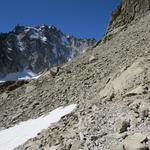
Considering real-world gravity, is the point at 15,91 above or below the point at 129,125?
above

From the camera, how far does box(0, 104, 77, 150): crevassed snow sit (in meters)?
21.5

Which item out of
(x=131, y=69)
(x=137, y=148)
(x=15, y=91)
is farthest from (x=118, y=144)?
A: (x=15, y=91)

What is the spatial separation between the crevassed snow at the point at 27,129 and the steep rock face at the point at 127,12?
24.8m

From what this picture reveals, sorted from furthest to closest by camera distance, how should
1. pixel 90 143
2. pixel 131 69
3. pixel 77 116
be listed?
pixel 131 69 → pixel 77 116 → pixel 90 143

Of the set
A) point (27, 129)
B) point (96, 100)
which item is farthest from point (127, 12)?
point (96, 100)

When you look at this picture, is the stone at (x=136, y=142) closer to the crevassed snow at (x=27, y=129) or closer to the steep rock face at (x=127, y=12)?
the crevassed snow at (x=27, y=129)

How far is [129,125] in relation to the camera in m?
14.0

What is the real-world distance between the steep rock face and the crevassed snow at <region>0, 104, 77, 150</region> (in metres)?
24.8

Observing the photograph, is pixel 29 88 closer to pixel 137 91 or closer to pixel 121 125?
pixel 137 91

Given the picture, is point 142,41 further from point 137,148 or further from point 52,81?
point 137,148

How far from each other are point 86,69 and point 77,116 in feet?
43.8

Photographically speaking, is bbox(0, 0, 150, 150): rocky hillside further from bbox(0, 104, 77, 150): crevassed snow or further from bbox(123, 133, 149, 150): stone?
bbox(0, 104, 77, 150): crevassed snow

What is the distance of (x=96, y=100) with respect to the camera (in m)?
20.0

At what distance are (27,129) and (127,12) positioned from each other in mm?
28925
